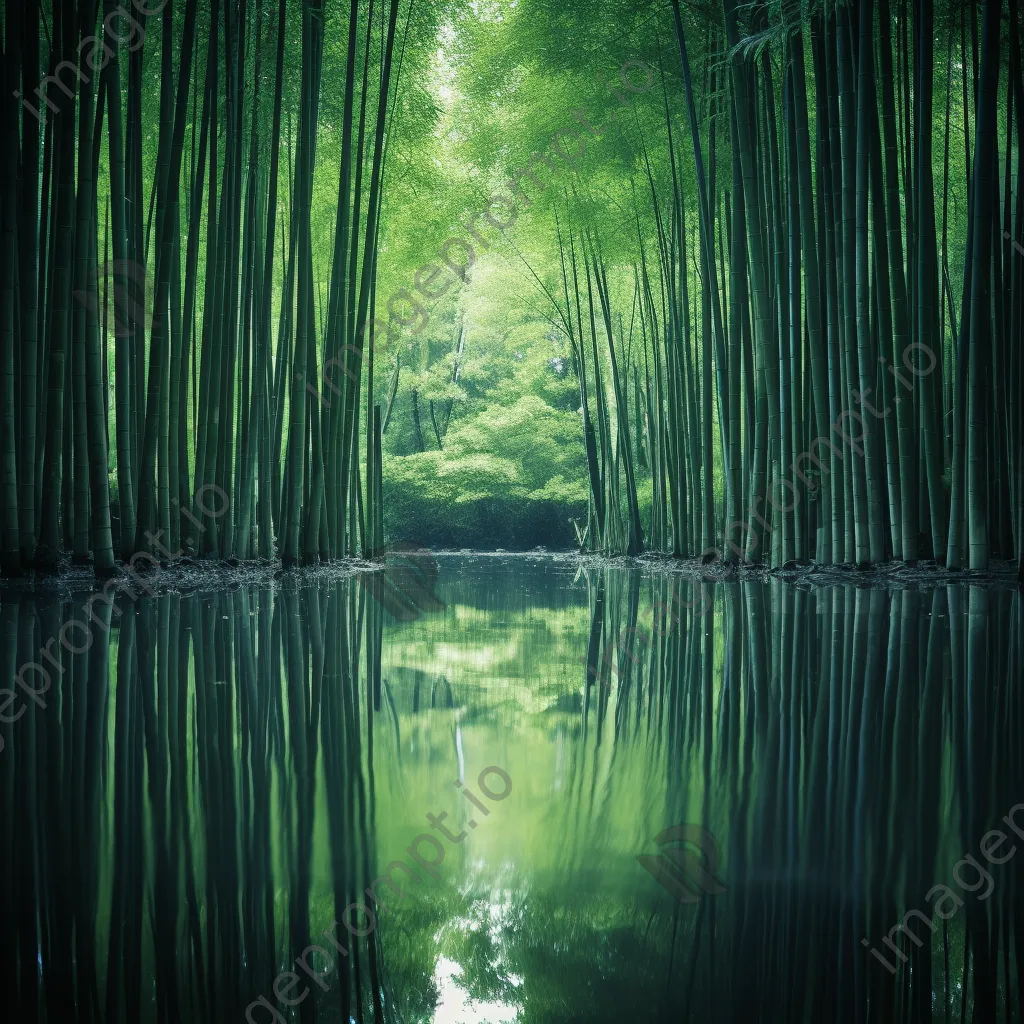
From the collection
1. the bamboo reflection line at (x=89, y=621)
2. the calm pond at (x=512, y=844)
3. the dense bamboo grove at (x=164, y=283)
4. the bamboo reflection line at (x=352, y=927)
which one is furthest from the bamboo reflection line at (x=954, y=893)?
the dense bamboo grove at (x=164, y=283)

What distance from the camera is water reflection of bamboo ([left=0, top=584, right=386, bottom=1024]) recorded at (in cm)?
65

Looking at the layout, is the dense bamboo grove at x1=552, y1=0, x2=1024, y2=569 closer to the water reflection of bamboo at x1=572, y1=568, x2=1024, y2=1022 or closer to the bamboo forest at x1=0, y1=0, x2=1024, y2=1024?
the bamboo forest at x1=0, y1=0, x2=1024, y2=1024

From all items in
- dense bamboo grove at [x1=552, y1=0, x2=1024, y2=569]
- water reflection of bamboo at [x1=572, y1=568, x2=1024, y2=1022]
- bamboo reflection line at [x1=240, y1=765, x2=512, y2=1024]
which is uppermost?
dense bamboo grove at [x1=552, y1=0, x2=1024, y2=569]

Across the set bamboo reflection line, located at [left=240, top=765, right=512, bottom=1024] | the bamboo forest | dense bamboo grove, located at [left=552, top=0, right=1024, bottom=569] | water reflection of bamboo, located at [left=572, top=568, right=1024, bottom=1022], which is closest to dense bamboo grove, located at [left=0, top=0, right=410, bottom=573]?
the bamboo forest

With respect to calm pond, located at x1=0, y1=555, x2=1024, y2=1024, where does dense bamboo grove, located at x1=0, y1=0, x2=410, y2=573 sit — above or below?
above

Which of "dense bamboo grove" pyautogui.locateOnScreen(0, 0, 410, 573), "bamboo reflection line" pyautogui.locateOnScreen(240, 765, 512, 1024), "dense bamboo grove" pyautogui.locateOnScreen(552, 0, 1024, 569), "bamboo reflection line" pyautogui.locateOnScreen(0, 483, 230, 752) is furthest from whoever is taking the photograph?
"dense bamboo grove" pyautogui.locateOnScreen(552, 0, 1024, 569)

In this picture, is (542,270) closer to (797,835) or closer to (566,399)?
(566,399)

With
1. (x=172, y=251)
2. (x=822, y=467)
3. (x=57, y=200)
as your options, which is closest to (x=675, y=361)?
(x=822, y=467)

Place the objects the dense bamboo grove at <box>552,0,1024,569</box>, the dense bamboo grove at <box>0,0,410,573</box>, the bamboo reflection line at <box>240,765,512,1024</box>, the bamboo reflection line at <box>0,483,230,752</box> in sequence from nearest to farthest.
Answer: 1. the bamboo reflection line at <box>240,765,512,1024</box>
2. the bamboo reflection line at <box>0,483,230,752</box>
3. the dense bamboo grove at <box>0,0,410,573</box>
4. the dense bamboo grove at <box>552,0,1024,569</box>

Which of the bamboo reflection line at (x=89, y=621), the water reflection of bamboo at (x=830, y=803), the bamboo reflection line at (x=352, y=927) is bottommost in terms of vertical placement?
the water reflection of bamboo at (x=830, y=803)

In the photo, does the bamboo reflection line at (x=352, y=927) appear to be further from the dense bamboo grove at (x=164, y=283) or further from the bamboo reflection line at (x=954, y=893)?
the dense bamboo grove at (x=164, y=283)

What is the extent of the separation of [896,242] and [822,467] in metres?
1.16

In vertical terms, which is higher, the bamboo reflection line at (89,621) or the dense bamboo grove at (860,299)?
the dense bamboo grove at (860,299)

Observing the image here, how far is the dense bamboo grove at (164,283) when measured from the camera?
387 centimetres
